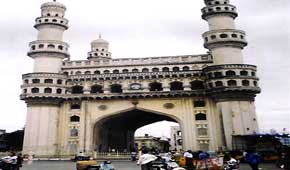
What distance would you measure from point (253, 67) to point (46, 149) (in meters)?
30.6

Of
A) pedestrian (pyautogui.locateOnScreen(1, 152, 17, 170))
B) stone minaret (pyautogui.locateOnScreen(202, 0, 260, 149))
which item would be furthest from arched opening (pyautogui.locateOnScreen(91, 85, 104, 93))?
pedestrian (pyautogui.locateOnScreen(1, 152, 17, 170))

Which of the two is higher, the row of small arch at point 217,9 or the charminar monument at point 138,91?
the row of small arch at point 217,9

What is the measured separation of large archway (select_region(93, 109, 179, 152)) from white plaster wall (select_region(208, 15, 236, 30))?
50.4 feet

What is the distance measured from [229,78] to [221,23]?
9.69m

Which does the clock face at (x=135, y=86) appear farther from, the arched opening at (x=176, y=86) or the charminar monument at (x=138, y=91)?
the arched opening at (x=176, y=86)

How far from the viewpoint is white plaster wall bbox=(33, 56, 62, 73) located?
148 ft

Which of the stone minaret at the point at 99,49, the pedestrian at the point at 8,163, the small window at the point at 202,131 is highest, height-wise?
the stone minaret at the point at 99,49

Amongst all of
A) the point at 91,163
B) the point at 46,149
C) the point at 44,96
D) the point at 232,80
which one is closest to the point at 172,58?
the point at 232,80

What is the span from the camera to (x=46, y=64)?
45500 mm

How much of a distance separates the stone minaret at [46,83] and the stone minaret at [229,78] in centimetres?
2202

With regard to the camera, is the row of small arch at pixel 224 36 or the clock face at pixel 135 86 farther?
the clock face at pixel 135 86

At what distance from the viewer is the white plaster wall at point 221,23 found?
44938 millimetres

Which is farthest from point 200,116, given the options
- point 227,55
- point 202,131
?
point 227,55

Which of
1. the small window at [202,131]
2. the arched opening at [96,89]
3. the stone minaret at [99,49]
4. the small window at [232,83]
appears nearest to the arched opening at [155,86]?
the arched opening at [96,89]
